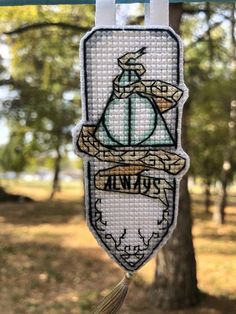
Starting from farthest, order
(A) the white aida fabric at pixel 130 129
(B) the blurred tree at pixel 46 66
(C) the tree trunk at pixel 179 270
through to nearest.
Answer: (B) the blurred tree at pixel 46 66
(C) the tree trunk at pixel 179 270
(A) the white aida fabric at pixel 130 129

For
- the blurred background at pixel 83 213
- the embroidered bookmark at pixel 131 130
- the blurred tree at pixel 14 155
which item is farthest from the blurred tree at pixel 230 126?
the blurred tree at pixel 14 155

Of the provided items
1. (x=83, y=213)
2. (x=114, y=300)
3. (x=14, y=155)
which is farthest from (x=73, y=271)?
(x=14, y=155)

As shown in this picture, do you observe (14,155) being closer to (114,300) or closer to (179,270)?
(179,270)

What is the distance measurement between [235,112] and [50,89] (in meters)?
2.50

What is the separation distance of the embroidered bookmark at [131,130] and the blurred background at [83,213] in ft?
3.76

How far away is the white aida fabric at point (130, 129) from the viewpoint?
942 mm

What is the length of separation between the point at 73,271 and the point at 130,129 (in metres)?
4.14

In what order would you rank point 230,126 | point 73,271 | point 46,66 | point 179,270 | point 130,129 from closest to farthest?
point 130,129
point 179,270
point 73,271
point 46,66
point 230,126

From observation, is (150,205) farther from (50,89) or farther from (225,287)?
(50,89)

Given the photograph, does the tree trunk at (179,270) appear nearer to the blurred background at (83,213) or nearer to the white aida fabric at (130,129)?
the blurred background at (83,213)

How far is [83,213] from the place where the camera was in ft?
13.1

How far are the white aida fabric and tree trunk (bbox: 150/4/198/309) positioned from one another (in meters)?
2.62

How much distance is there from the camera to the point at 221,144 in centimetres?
797

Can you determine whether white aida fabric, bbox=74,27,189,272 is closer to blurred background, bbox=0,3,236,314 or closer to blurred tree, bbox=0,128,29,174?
blurred background, bbox=0,3,236,314
